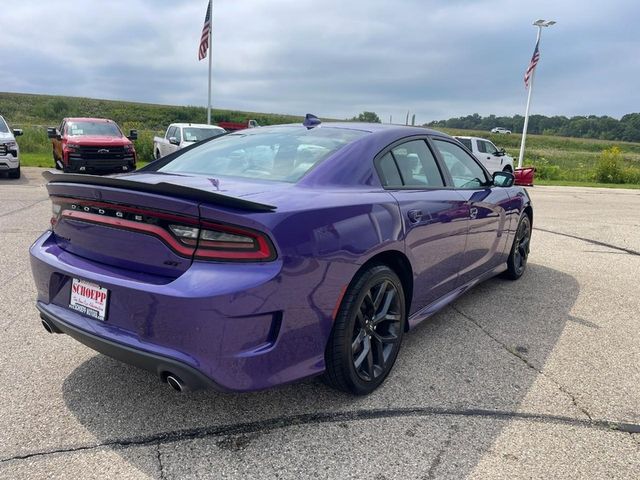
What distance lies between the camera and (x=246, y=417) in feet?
8.38

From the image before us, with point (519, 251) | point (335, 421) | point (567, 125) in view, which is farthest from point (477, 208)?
point (567, 125)

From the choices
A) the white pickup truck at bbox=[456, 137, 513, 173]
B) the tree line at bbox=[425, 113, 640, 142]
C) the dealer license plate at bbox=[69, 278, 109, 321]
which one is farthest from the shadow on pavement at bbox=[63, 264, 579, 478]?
the tree line at bbox=[425, 113, 640, 142]

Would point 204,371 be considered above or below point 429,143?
below

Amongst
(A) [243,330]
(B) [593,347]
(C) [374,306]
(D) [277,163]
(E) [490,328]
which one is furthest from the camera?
(E) [490,328]

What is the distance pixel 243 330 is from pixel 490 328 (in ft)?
8.24

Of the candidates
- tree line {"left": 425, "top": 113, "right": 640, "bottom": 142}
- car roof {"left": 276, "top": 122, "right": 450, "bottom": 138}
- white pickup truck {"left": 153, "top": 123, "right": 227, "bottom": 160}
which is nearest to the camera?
car roof {"left": 276, "top": 122, "right": 450, "bottom": 138}

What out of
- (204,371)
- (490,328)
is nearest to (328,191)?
(204,371)

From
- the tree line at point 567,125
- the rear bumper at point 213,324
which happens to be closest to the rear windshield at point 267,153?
the rear bumper at point 213,324

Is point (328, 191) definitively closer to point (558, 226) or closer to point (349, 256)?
point (349, 256)

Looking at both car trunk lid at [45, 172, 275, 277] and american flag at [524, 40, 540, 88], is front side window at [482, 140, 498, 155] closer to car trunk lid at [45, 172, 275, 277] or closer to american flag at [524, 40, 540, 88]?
american flag at [524, 40, 540, 88]

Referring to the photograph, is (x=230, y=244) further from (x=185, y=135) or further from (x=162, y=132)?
(x=162, y=132)

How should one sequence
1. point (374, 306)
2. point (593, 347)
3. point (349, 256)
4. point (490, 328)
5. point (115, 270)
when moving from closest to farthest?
point (115, 270)
point (349, 256)
point (374, 306)
point (593, 347)
point (490, 328)

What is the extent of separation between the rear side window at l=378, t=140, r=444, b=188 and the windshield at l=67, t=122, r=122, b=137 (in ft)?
44.2

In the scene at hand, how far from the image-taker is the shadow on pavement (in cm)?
245
